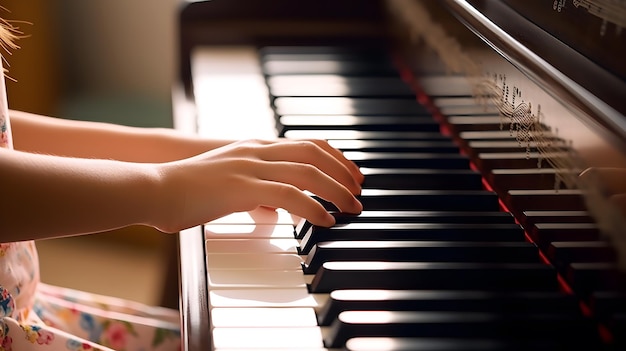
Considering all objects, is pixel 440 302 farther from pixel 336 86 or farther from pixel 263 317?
pixel 336 86

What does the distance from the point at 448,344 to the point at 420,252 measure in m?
0.18

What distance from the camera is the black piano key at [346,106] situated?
4.57 feet

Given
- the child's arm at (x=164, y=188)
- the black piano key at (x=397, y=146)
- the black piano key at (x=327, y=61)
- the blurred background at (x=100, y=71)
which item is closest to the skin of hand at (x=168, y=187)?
the child's arm at (x=164, y=188)

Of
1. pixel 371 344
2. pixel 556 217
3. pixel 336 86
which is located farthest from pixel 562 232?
pixel 336 86

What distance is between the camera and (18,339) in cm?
107

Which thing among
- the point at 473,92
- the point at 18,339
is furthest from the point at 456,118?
the point at 18,339

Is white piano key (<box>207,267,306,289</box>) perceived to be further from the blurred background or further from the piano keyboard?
the blurred background

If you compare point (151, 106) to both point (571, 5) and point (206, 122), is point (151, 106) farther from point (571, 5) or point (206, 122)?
point (571, 5)

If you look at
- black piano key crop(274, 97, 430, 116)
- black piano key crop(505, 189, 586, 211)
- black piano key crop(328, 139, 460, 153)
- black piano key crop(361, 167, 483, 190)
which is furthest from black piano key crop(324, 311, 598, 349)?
black piano key crop(274, 97, 430, 116)

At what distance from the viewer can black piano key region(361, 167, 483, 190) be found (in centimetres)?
114

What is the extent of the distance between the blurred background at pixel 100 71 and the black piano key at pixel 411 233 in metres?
1.70

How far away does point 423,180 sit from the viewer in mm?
1149

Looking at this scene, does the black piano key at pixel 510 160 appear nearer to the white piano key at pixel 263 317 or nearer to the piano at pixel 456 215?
the piano at pixel 456 215

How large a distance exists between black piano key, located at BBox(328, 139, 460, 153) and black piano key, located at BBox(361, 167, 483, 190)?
0.09m
